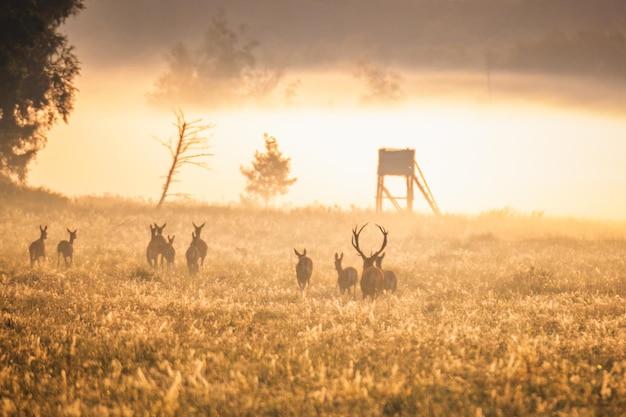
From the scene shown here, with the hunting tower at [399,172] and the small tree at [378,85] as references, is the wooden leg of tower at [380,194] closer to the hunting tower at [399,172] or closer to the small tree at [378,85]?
the hunting tower at [399,172]

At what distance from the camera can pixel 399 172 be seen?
33.2 metres

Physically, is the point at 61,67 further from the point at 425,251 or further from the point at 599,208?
the point at 599,208

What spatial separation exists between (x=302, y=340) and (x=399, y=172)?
1014 inches

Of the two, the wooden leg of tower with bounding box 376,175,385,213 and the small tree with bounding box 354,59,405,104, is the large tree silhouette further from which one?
the small tree with bounding box 354,59,405,104

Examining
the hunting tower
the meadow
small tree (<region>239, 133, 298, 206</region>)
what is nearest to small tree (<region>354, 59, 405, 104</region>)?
small tree (<region>239, 133, 298, 206</region>)

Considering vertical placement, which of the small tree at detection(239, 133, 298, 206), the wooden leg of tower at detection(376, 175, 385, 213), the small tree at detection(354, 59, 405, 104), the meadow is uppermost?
the small tree at detection(354, 59, 405, 104)

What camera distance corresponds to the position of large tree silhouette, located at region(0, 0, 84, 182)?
22828 millimetres

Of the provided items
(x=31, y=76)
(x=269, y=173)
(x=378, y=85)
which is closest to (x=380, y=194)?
(x=269, y=173)

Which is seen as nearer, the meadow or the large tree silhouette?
the meadow

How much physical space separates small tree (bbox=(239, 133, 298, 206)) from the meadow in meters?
21.6

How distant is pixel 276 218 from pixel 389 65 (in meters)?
54.5

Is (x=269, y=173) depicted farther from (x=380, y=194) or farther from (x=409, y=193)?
(x=409, y=193)

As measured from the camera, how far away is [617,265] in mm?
17531

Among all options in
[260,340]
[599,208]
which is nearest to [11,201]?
[260,340]
